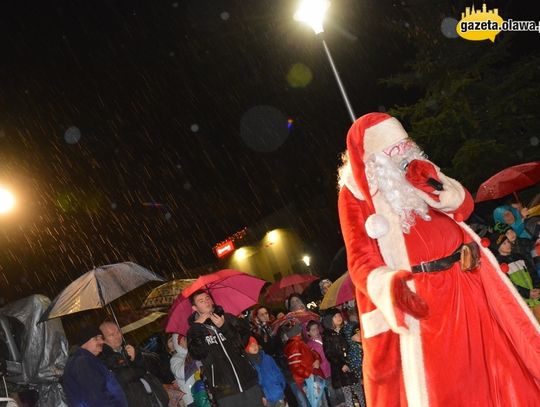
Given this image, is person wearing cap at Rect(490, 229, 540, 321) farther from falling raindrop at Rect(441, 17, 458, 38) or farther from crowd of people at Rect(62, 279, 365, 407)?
falling raindrop at Rect(441, 17, 458, 38)

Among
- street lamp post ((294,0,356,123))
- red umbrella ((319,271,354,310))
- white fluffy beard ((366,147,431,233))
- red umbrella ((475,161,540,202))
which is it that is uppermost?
street lamp post ((294,0,356,123))

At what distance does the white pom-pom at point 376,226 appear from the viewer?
136 inches

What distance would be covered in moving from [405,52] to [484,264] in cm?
1834

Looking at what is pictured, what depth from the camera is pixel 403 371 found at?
329 centimetres

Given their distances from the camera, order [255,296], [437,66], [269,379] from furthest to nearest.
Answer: [437,66]
[255,296]
[269,379]

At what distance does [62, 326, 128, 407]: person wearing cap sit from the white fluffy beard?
152 inches

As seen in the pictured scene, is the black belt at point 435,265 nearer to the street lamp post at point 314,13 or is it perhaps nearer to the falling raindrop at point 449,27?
the street lamp post at point 314,13

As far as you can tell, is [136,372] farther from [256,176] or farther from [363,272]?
[256,176]

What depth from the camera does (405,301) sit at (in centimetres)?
303

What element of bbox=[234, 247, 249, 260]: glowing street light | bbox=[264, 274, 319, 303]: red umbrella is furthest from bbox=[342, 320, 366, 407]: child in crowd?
bbox=[234, 247, 249, 260]: glowing street light

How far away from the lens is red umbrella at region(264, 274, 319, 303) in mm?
14761

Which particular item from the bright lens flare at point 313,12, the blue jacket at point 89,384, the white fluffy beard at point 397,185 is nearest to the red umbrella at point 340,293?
the bright lens flare at point 313,12

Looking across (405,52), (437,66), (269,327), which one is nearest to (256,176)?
(405,52)

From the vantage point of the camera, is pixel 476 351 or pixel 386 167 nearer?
pixel 476 351
